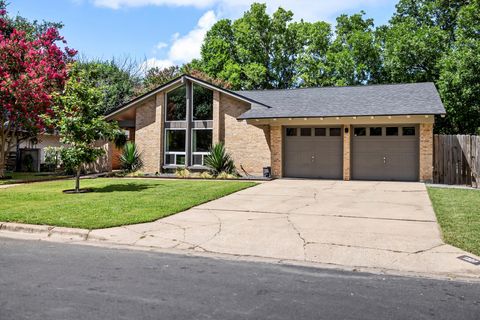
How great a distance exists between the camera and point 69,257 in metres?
6.02

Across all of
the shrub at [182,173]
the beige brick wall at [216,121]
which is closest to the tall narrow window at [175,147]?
the shrub at [182,173]

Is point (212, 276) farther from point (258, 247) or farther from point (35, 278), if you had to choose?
point (35, 278)

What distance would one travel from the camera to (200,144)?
858 inches

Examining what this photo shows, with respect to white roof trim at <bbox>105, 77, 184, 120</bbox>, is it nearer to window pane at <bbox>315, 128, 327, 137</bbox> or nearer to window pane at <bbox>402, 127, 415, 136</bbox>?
window pane at <bbox>315, 128, 327, 137</bbox>

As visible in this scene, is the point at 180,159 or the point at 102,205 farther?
the point at 180,159

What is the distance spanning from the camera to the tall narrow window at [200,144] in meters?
21.5

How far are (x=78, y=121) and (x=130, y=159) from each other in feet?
27.4

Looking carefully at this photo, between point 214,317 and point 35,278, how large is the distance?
2583 mm

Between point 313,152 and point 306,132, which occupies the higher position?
point 306,132

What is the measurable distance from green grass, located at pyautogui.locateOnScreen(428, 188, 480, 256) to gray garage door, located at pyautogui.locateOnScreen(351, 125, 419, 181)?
3476mm

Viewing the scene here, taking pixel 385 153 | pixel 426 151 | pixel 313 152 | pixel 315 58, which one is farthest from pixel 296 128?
pixel 315 58

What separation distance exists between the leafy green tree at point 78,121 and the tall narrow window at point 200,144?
7845 mm

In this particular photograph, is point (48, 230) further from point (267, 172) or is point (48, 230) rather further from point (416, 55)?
point (416, 55)

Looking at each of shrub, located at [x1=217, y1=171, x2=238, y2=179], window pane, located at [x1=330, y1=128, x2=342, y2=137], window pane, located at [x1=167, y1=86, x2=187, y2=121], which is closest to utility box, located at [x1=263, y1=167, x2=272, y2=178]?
shrub, located at [x1=217, y1=171, x2=238, y2=179]
